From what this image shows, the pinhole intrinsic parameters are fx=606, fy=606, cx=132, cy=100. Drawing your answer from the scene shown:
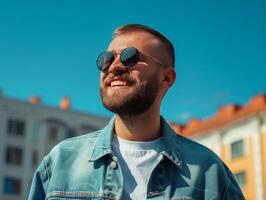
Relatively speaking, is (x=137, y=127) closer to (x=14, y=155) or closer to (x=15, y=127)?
(x=14, y=155)

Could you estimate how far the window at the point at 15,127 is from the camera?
52397mm

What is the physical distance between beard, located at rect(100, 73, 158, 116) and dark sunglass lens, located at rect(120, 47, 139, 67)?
134 millimetres

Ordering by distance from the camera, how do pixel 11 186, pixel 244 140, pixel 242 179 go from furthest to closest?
pixel 11 186, pixel 244 140, pixel 242 179

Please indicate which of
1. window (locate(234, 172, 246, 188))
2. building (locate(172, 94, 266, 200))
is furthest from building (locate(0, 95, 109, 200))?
window (locate(234, 172, 246, 188))

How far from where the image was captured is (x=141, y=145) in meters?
3.62

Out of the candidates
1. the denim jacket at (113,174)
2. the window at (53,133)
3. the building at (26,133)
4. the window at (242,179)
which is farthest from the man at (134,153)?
the window at (53,133)

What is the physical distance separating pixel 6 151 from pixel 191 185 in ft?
163

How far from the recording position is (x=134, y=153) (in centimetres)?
359

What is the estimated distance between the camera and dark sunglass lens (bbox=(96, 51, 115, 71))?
3.69m

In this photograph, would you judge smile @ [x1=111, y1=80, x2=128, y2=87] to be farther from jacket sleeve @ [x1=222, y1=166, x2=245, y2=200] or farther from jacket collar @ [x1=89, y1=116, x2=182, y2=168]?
jacket sleeve @ [x1=222, y1=166, x2=245, y2=200]

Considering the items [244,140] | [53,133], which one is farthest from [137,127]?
[53,133]

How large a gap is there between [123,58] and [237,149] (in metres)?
37.5

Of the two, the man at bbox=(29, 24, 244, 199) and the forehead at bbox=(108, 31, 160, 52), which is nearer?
the man at bbox=(29, 24, 244, 199)

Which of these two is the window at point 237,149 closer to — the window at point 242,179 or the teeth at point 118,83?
the window at point 242,179
